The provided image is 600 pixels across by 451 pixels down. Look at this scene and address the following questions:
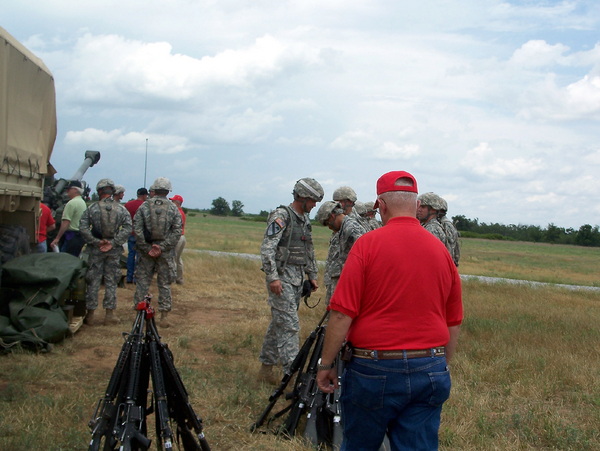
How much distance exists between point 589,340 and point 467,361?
8.03 feet

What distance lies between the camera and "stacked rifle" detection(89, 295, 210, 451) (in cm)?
313

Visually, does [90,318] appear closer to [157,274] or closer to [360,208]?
[157,274]

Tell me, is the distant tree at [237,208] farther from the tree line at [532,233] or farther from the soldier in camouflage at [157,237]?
the soldier in camouflage at [157,237]

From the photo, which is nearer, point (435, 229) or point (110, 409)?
point (110, 409)

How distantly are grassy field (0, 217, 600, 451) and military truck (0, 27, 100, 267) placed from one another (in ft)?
5.25

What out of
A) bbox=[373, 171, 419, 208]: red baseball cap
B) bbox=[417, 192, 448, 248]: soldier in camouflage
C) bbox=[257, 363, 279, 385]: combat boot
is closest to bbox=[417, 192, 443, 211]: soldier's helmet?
bbox=[417, 192, 448, 248]: soldier in camouflage

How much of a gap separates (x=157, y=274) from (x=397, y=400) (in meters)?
5.93

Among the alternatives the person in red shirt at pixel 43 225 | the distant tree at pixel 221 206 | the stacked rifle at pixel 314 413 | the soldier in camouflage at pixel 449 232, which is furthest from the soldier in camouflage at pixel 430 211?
the distant tree at pixel 221 206

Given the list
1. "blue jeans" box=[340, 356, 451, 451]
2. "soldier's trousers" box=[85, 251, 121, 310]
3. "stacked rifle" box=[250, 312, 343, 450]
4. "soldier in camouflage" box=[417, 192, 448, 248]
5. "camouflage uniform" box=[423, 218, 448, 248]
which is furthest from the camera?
"soldier's trousers" box=[85, 251, 121, 310]

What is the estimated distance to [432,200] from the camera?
691cm

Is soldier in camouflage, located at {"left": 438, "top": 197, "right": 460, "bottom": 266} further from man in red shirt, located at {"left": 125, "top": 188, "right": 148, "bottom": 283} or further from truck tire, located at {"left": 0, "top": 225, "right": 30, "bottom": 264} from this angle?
man in red shirt, located at {"left": 125, "top": 188, "right": 148, "bottom": 283}

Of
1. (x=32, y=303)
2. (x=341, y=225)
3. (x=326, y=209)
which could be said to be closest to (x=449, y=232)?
(x=341, y=225)

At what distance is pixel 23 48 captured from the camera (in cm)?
676

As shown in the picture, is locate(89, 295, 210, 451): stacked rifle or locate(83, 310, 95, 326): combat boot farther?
locate(83, 310, 95, 326): combat boot
